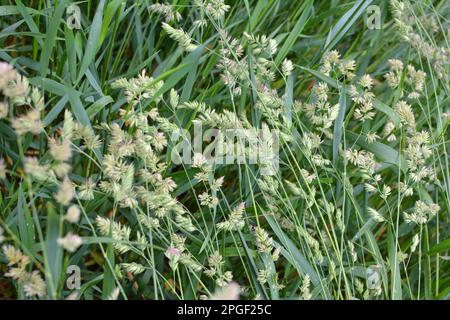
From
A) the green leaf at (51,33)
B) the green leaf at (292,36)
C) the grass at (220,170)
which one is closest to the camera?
the grass at (220,170)

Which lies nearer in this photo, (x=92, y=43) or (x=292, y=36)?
(x=92, y=43)

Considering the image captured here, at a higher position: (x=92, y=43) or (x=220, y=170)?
(x=92, y=43)

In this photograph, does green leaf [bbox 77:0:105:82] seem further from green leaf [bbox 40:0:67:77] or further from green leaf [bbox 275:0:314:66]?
green leaf [bbox 275:0:314:66]

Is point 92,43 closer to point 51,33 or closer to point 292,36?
point 51,33

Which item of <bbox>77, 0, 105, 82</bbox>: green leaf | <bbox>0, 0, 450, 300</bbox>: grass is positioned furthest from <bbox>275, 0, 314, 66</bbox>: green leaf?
<bbox>77, 0, 105, 82</bbox>: green leaf

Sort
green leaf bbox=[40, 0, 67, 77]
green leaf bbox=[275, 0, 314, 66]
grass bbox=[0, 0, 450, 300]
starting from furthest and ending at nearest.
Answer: green leaf bbox=[275, 0, 314, 66] → green leaf bbox=[40, 0, 67, 77] → grass bbox=[0, 0, 450, 300]

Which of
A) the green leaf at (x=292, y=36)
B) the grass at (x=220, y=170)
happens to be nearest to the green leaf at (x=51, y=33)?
the grass at (x=220, y=170)

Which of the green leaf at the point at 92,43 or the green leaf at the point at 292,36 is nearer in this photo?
the green leaf at the point at 92,43

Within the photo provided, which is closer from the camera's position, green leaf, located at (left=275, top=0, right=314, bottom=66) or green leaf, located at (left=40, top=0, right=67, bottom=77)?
green leaf, located at (left=40, top=0, right=67, bottom=77)

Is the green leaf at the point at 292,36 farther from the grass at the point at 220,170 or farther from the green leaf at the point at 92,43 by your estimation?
the green leaf at the point at 92,43

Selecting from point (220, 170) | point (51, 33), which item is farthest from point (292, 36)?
point (51, 33)
